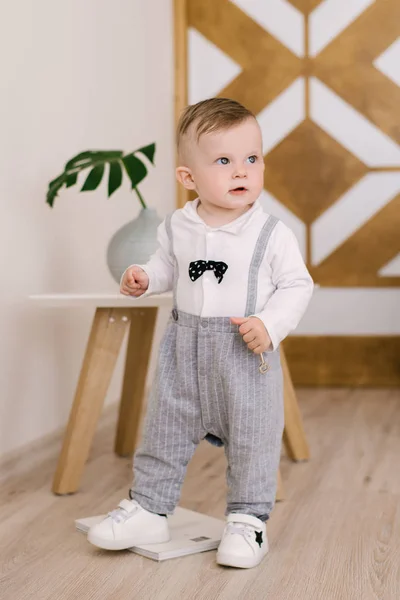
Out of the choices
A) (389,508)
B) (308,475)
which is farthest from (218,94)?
(389,508)

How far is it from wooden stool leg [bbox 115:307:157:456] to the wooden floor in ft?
0.18

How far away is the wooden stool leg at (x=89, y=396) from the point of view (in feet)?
5.34

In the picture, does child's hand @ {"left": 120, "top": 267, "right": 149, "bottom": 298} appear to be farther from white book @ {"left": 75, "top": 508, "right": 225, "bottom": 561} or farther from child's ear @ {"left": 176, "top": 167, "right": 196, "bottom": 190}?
white book @ {"left": 75, "top": 508, "right": 225, "bottom": 561}

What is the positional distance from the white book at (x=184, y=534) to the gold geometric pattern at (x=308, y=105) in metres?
1.50

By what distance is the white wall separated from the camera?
1738mm

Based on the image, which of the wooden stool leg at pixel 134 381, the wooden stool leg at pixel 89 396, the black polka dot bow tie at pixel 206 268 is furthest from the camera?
the wooden stool leg at pixel 134 381

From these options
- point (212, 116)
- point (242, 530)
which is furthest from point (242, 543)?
point (212, 116)

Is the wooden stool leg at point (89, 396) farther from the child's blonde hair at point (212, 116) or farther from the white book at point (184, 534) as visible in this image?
the child's blonde hair at point (212, 116)

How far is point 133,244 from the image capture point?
1.77 m

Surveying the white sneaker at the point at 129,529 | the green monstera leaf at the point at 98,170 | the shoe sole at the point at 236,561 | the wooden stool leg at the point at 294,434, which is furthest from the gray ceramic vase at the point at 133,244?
the shoe sole at the point at 236,561

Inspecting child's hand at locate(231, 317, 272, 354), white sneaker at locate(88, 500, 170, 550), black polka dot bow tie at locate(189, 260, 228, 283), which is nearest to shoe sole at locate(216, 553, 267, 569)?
white sneaker at locate(88, 500, 170, 550)

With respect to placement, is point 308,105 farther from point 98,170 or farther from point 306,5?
point 98,170

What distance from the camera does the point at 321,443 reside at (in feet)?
6.65

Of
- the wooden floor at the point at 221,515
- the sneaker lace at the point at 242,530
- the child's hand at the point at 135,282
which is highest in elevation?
the child's hand at the point at 135,282
